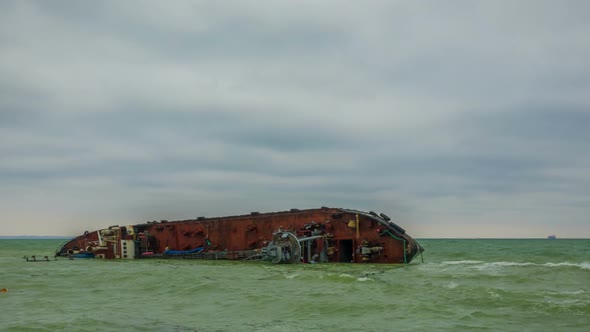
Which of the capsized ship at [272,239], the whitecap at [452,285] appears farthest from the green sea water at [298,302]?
the capsized ship at [272,239]

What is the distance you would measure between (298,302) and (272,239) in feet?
49.7

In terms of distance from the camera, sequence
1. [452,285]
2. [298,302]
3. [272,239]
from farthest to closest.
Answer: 1. [272,239]
2. [452,285]
3. [298,302]

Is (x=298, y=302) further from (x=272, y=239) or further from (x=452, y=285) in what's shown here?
(x=272, y=239)

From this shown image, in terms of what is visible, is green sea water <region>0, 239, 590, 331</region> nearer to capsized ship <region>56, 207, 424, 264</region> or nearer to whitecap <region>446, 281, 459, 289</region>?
whitecap <region>446, 281, 459, 289</region>

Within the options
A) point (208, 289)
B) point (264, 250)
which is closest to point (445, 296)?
point (208, 289)

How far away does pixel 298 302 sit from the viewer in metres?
14.5

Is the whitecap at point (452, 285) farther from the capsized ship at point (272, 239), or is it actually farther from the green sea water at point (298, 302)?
the capsized ship at point (272, 239)

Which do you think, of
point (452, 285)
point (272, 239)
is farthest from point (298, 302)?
point (272, 239)

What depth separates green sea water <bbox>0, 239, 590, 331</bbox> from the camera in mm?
Answer: 11562

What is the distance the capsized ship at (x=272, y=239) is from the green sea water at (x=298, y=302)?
5.52 m

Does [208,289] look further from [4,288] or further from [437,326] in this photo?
[437,326]

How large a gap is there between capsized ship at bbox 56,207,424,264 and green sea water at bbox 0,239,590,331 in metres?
5.52

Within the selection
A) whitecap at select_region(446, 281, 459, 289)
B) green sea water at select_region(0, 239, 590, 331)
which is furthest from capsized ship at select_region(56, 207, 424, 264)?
whitecap at select_region(446, 281, 459, 289)

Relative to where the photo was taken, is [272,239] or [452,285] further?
[272,239]
